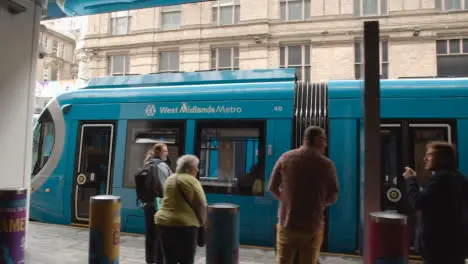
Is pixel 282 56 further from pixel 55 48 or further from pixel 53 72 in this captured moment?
pixel 55 48

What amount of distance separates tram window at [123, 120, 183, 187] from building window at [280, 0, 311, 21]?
52.2ft

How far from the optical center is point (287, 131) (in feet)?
22.2

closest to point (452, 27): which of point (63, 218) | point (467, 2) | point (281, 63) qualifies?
point (467, 2)

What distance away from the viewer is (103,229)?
15.3 ft

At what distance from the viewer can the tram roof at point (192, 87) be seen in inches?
279

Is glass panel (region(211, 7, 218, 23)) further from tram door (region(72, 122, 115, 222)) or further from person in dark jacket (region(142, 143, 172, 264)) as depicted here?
person in dark jacket (region(142, 143, 172, 264))

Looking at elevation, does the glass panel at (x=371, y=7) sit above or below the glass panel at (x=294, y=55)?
above

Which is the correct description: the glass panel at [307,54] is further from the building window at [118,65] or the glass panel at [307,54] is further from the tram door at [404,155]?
the tram door at [404,155]

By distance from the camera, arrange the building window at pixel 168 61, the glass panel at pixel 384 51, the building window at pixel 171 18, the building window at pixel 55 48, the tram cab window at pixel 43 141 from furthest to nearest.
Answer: the building window at pixel 55 48 → the building window at pixel 171 18 → the building window at pixel 168 61 → the glass panel at pixel 384 51 → the tram cab window at pixel 43 141

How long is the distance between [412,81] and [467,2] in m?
16.2

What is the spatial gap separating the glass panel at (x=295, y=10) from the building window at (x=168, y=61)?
678 cm

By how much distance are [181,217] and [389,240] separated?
2.00 m

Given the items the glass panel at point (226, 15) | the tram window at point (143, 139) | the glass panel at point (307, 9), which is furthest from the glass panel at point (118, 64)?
the tram window at point (143, 139)

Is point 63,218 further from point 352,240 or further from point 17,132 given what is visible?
point 352,240
